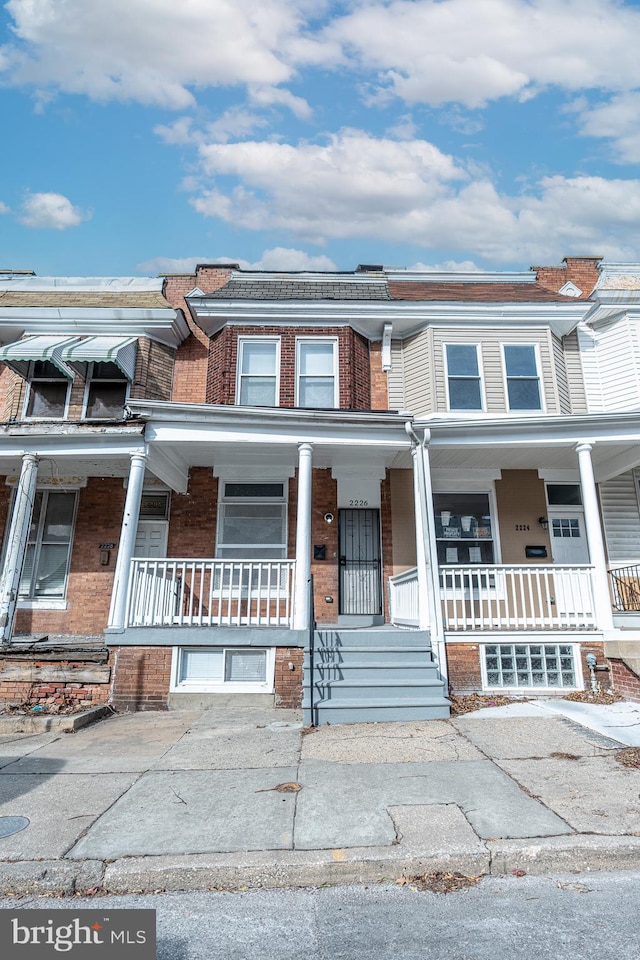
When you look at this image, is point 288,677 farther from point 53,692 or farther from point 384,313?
point 384,313

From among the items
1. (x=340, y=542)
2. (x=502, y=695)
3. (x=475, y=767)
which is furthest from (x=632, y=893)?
(x=340, y=542)

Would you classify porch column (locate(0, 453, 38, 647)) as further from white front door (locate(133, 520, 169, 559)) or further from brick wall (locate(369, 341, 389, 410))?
brick wall (locate(369, 341, 389, 410))

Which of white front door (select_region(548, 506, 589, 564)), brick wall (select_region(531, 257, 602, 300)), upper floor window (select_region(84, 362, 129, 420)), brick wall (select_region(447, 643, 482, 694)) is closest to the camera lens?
brick wall (select_region(447, 643, 482, 694))

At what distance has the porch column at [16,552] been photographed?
7.96 meters

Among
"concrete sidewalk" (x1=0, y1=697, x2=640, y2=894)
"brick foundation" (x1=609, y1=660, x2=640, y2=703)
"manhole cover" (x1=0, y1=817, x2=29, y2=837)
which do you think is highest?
"brick foundation" (x1=609, y1=660, x2=640, y2=703)

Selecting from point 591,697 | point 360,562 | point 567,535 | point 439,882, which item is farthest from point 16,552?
point 567,535

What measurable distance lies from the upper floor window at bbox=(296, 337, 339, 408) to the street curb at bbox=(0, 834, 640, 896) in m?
8.15

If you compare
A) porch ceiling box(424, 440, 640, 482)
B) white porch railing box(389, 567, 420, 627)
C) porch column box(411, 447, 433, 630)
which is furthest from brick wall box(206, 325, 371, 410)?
white porch railing box(389, 567, 420, 627)

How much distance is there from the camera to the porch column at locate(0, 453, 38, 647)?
7961 millimetres

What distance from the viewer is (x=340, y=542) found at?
10125 mm

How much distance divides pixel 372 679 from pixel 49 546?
22.5ft

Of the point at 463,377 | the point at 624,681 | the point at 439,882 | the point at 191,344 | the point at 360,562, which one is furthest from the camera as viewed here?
the point at 191,344

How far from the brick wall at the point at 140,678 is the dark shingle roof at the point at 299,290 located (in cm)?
695

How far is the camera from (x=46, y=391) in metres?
10.8
